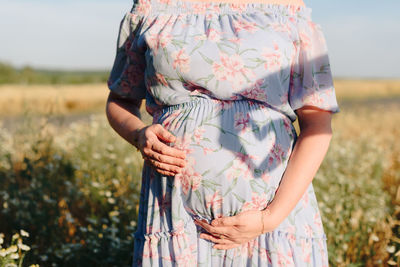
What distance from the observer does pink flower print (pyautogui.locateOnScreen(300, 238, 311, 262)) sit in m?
1.46

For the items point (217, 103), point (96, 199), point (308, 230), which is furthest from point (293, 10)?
point (96, 199)

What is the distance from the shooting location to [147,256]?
59.3 inches

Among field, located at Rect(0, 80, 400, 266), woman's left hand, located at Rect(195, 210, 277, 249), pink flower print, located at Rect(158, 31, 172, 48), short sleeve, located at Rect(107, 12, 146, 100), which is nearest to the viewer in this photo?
woman's left hand, located at Rect(195, 210, 277, 249)

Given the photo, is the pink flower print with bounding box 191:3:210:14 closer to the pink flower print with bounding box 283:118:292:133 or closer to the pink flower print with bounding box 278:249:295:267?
the pink flower print with bounding box 283:118:292:133

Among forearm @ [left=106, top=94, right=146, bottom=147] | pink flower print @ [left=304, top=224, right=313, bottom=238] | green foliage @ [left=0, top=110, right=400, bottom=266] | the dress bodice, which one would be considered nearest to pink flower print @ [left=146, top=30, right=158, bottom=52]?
the dress bodice

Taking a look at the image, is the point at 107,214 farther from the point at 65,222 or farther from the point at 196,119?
the point at 196,119

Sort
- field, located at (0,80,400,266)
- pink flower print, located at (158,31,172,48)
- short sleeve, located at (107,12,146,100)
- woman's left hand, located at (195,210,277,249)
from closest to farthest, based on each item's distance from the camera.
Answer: woman's left hand, located at (195,210,277,249), pink flower print, located at (158,31,172,48), short sleeve, located at (107,12,146,100), field, located at (0,80,400,266)

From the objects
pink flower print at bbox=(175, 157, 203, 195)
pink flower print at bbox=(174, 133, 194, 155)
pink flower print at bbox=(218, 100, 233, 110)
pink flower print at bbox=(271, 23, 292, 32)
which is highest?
pink flower print at bbox=(271, 23, 292, 32)

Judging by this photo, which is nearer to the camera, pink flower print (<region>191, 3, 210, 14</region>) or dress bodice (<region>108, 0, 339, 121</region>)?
dress bodice (<region>108, 0, 339, 121</region>)

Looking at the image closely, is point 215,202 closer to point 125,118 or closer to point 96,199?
point 125,118

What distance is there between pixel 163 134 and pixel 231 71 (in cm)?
32

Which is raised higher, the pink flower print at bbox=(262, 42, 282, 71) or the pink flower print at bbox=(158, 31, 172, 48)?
the pink flower print at bbox=(158, 31, 172, 48)

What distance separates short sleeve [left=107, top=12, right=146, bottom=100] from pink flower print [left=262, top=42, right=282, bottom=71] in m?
0.49

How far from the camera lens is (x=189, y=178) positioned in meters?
1.48
